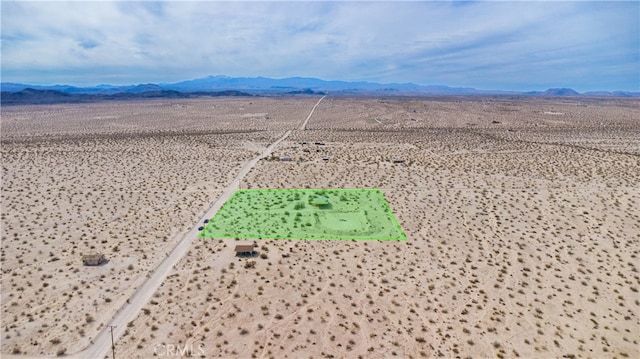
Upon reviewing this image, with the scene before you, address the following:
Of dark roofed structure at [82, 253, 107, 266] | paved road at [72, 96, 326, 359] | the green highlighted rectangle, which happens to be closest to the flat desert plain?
paved road at [72, 96, 326, 359]

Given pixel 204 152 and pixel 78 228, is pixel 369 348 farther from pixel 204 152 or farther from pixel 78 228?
pixel 204 152

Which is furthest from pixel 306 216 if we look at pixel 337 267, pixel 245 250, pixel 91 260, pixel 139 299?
pixel 91 260

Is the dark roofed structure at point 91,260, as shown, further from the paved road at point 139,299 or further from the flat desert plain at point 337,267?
the paved road at point 139,299

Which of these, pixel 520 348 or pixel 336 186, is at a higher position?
pixel 336 186

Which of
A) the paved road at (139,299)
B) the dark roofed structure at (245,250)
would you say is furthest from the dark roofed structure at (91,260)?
the dark roofed structure at (245,250)

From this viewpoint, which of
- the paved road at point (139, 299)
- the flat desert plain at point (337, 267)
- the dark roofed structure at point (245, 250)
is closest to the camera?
the paved road at point (139, 299)

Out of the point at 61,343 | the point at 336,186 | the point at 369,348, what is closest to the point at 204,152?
the point at 336,186
